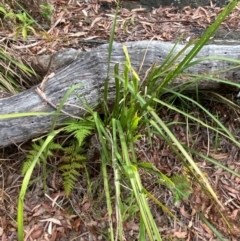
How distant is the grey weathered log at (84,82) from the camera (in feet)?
7.95

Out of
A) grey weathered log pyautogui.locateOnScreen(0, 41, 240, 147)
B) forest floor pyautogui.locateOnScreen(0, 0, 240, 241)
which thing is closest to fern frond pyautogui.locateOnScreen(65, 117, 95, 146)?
grey weathered log pyautogui.locateOnScreen(0, 41, 240, 147)

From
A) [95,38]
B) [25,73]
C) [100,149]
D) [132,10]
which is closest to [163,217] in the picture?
[100,149]

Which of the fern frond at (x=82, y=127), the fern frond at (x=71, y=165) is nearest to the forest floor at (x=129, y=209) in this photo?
the fern frond at (x=71, y=165)

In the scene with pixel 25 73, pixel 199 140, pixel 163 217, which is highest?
pixel 25 73

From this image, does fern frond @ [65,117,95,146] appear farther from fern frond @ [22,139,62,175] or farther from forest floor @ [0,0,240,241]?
forest floor @ [0,0,240,241]

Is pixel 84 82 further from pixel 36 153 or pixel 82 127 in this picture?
pixel 36 153

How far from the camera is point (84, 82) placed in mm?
2496

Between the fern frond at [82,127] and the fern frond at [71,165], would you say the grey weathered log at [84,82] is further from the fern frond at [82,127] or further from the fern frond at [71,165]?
the fern frond at [71,165]

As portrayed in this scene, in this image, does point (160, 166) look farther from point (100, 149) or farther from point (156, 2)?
point (156, 2)

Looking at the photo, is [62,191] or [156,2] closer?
[62,191]

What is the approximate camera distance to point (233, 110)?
280cm

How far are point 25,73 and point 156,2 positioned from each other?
1499 mm

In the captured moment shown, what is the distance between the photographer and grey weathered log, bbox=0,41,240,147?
2.42 meters

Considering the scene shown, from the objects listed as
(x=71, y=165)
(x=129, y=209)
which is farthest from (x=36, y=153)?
(x=129, y=209)
